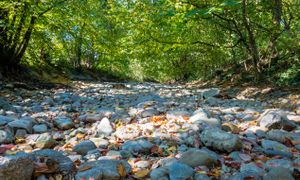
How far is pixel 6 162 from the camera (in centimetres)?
212

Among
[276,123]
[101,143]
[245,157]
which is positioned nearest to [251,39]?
[276,123]

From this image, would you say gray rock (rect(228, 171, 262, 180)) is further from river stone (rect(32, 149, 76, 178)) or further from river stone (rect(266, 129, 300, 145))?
river stone (rect(32, 149, 76, 178))

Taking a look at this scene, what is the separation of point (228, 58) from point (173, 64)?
7874 millimetres

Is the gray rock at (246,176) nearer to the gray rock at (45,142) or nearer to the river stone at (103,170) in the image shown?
the river stone at (103,170)

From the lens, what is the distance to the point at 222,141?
9.82ft

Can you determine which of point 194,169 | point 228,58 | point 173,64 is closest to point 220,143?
point 194,169

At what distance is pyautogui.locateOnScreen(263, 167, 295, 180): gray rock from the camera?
2.22 m

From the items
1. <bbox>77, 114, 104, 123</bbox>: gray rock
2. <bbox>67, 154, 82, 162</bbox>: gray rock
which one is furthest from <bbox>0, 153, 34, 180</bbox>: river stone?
<bbox>77, 114, 104, 123</bbox>: gray rock

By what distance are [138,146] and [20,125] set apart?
1.73m

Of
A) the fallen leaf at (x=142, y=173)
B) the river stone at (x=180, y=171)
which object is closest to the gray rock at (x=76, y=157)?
the fallen leaf at (x=142, y=173)

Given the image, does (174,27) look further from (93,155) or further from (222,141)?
(93,155)

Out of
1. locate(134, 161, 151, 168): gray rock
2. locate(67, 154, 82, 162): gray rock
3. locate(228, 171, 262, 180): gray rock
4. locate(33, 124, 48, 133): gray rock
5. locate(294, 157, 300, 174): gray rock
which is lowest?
locate(294, 157, 300, 174): gray rock

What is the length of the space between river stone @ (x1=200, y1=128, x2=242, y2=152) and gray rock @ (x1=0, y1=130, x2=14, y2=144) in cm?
216

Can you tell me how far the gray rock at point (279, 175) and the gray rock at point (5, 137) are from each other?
8.83 ft
